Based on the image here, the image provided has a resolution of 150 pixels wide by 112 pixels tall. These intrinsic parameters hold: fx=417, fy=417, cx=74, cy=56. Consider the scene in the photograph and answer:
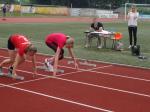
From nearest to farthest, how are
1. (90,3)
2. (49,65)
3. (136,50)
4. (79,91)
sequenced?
(79,91) → (49,65) → (136,50) → (90,3)

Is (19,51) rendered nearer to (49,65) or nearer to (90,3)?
(49,65)

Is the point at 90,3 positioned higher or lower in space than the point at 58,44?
higher

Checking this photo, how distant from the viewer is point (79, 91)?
9.64 meters

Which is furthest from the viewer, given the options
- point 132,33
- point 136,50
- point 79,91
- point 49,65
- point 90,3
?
point 90,3

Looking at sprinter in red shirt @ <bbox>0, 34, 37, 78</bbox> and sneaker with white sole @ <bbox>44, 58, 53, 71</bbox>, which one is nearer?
sprinter in red shirt @ <bbox>0, 34, 37, 78</bbox>

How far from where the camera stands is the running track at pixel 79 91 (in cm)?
823

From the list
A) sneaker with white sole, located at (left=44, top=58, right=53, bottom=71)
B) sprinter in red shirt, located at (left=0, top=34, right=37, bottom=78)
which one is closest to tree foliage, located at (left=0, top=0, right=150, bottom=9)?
sneaker with white sole, located at (left=44, top=58, right=53, bottom=71)

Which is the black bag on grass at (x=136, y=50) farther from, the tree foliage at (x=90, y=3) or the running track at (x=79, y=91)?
the tree foliage at (x=90, y=3)

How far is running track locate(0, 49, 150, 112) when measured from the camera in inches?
324

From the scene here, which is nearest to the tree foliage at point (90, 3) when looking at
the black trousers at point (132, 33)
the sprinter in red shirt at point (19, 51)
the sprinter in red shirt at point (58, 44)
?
the black trousers at point (132, 33)

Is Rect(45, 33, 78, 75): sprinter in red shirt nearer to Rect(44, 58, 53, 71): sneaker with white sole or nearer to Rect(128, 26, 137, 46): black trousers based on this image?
Rect(44, 58, 53, 71): sneaker with white sole

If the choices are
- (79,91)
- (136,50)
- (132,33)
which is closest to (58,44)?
(79,91)

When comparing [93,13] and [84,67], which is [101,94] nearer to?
[84,67]

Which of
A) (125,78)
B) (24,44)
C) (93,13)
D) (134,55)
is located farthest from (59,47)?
(93,13)
